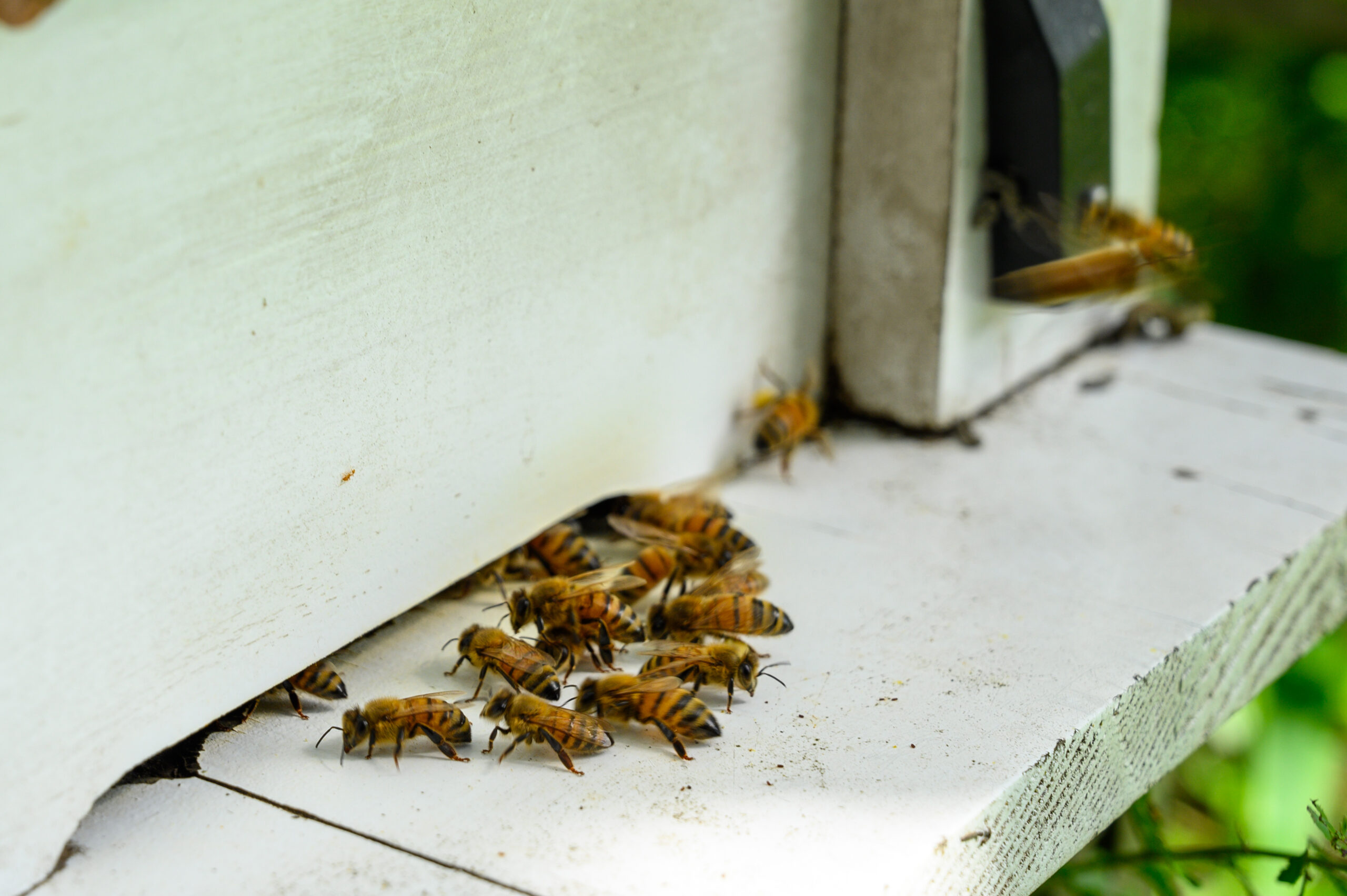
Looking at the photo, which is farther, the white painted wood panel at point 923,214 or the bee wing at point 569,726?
the white painted wood panel at point 923,214

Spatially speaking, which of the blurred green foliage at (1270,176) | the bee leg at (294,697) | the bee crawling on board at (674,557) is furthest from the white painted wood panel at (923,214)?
the blurred green foliage at (1270,176)

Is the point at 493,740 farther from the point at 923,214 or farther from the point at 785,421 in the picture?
the point at 923,214

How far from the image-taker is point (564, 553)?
1.69 metres

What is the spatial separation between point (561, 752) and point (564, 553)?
421mm

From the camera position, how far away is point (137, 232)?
1.12m

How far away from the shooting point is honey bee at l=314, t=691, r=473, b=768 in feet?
4.31

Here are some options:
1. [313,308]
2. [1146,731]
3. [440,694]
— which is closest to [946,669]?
[1146,731]

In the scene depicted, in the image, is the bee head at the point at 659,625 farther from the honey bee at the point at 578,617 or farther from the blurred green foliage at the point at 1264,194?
the blurred green foliage at the point at 1264,194

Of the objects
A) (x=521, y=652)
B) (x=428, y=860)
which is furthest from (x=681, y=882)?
(x=521, y=652)

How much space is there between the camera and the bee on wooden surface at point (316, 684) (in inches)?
55.1

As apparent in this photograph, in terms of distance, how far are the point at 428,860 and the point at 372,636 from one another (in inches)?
17.9

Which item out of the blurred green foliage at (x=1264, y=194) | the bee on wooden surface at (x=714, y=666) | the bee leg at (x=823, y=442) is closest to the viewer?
the bee on wooden surface at (x=714, y=666)

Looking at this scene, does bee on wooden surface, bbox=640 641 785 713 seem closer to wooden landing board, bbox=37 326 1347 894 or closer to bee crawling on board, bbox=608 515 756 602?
wooden landing board, bbox=37 326 1347 894

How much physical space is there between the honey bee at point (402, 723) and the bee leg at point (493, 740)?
0.03 metres
